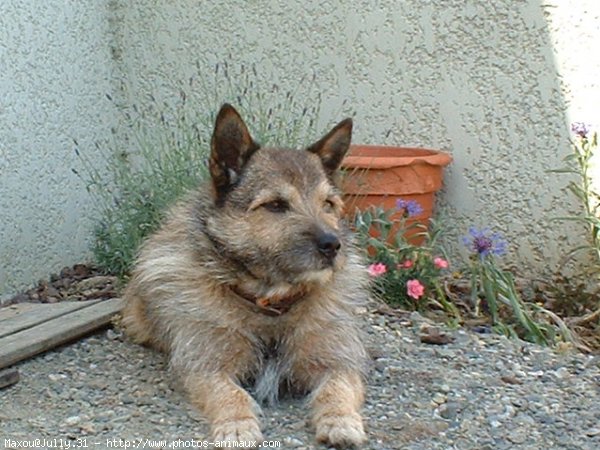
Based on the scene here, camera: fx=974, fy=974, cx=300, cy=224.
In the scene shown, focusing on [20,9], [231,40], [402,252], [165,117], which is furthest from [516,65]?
[20,9]

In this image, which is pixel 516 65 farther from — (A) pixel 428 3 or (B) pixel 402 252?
(B) pixel 402 252

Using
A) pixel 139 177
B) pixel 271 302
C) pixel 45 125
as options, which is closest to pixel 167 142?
pixel 139 177

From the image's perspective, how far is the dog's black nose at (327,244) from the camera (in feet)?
12.2

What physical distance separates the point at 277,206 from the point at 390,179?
2.26 meters

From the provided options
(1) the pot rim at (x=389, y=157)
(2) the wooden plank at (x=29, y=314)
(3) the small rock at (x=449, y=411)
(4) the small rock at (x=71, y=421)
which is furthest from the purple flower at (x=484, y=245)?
(4) the small rock at (x=71, y=421)

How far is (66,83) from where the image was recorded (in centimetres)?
680

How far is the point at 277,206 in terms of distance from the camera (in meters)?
3.90

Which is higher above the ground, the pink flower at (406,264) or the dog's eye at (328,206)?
the dog's eye at (328,206)

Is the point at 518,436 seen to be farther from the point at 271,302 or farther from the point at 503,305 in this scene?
the point at 503,305

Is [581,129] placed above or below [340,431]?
above

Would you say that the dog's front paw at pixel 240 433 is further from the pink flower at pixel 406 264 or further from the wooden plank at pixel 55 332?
the pink flower at pixel 406 264

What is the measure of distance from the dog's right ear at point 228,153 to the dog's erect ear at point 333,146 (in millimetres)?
304

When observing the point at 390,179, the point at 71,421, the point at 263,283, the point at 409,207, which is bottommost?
the point at 71,421

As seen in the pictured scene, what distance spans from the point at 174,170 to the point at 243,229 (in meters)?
2.20
